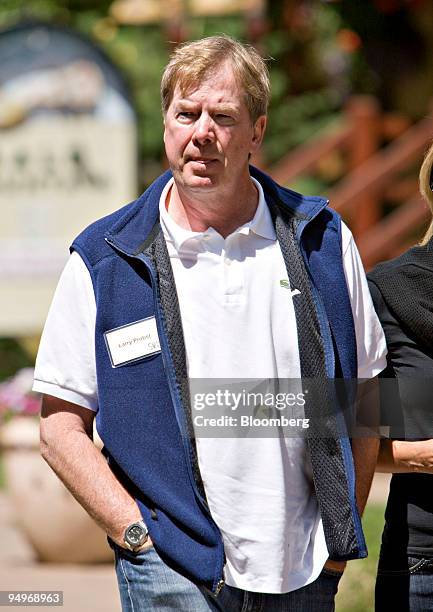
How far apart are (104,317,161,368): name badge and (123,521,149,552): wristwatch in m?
0.38

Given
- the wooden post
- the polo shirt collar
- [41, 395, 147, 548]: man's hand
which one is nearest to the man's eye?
the polo shirt collar

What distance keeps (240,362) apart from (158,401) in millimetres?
218

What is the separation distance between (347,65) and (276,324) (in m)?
8.51

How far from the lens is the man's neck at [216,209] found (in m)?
2.84

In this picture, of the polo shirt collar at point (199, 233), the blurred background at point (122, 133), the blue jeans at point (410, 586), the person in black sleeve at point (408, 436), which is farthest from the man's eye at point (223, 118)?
the blurred background at point (122, 133)

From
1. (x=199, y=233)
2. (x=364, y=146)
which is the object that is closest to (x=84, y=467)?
(x=199, y=233)

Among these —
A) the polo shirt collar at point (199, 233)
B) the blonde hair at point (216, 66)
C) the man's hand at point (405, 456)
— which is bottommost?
the man's hand at point (405, 456)

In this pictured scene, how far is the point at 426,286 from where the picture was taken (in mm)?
2982

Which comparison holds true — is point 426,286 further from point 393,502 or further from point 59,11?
point 59,11

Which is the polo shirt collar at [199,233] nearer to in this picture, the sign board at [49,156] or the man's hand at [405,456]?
the man's hand at [405,456]

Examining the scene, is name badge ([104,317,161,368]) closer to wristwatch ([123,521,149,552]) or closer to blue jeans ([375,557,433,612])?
wristwatch ([123,521,149,552])

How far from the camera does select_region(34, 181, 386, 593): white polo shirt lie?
2.74 metres

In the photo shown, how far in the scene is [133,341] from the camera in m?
2.78

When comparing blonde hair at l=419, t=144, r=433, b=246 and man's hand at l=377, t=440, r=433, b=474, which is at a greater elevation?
blonde hair at l=419, t=144, r=433, b=246
